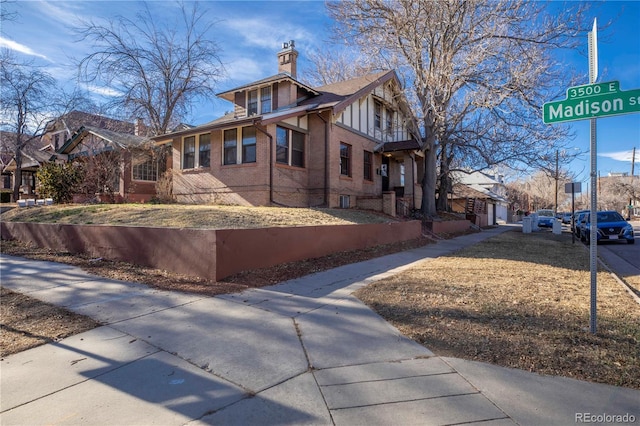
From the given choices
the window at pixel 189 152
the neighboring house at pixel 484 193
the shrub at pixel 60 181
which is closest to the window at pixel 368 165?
the window at pixel 189 152

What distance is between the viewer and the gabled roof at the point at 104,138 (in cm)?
2078

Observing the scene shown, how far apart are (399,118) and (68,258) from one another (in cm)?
2012

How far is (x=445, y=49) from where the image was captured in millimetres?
15422

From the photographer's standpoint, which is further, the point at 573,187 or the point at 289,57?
the point at 289,57

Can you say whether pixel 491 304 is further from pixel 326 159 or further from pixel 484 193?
pixel 484 193

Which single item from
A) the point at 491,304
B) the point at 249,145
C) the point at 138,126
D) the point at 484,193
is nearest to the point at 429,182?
the point at 249,145

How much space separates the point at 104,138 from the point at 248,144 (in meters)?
11.9

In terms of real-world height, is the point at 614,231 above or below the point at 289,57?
below

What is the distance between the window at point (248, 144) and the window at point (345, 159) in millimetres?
4816

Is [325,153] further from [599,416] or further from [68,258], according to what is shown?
[599,416]

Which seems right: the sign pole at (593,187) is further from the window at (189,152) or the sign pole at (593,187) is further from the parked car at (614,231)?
the window at (189,152)

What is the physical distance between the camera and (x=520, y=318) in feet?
15.2

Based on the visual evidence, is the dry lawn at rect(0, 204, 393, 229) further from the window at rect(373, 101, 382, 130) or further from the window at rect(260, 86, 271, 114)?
the window at rect(373, 101, 382, 130)

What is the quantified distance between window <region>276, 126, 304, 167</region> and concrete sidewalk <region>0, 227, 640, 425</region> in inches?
426
